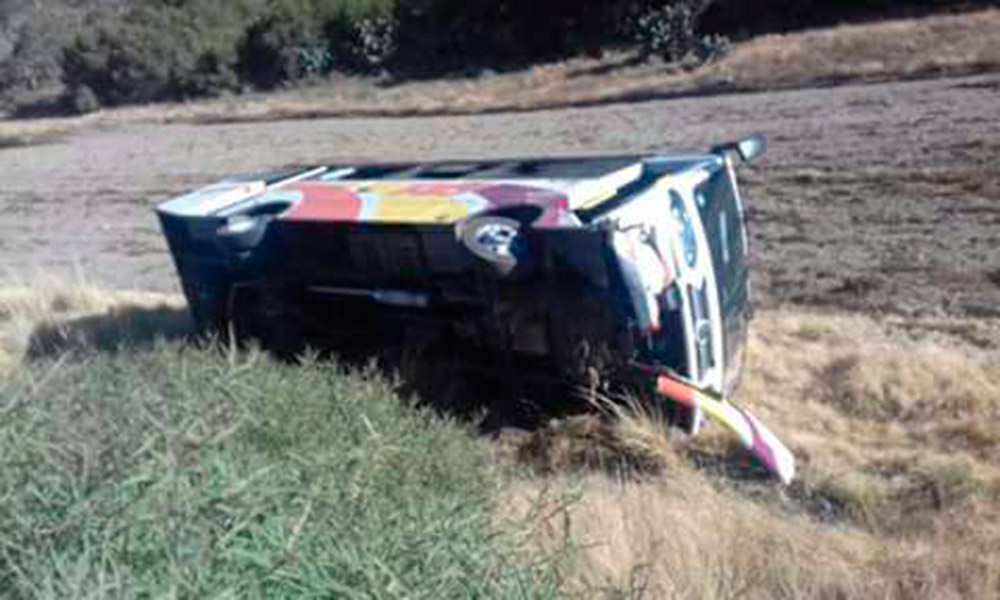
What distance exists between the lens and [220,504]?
2975 mm

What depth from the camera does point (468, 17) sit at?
36.6 meters

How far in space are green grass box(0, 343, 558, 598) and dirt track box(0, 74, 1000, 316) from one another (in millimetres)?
7133

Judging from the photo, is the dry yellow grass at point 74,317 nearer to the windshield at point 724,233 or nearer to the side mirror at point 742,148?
the windshield at point 724,233

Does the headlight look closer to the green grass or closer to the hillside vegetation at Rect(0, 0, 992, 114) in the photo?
the green grass

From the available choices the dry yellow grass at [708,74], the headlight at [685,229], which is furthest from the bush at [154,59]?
the headlight at [685,229]

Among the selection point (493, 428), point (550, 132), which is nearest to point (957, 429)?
point (493, 428)

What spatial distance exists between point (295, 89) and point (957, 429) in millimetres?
33246

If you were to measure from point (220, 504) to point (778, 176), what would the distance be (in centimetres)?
1259

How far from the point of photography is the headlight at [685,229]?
260 inches

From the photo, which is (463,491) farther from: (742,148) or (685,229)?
(742,148)

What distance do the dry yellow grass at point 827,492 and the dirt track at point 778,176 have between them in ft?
4.77

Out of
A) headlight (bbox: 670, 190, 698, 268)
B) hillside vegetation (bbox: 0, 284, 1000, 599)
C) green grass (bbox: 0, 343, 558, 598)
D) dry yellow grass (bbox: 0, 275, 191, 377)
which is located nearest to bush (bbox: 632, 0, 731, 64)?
dry yellow grass (bbox: 0, 275, 191, 377)

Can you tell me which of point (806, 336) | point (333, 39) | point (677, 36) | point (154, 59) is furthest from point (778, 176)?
point (154, 59)

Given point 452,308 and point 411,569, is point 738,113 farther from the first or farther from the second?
point 411,569
